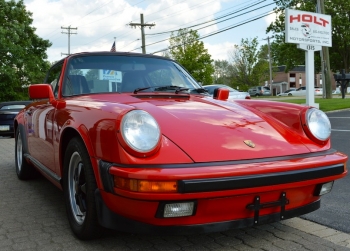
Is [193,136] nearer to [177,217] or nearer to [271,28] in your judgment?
[177,217]

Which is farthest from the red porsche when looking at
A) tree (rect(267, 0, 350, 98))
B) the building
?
the building

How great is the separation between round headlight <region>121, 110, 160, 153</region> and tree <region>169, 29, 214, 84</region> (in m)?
38.0

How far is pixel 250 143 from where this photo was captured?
261 centimetres

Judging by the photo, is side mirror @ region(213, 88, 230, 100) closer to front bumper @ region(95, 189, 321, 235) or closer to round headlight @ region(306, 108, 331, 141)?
round headlight @ region(306, 108, 331, 141)

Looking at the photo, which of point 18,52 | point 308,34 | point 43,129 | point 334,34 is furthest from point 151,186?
point 334,34

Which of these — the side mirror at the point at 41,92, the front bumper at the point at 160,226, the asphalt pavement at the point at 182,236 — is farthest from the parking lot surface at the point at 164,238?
the side mirror at the point at 41,92

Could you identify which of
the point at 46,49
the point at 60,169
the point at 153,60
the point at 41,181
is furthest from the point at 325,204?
the point at 46,49

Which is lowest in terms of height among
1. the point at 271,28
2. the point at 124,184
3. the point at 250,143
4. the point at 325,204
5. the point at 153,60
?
the point at 325,204

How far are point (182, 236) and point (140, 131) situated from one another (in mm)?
1020

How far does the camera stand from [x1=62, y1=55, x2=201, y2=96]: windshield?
11.9 ft

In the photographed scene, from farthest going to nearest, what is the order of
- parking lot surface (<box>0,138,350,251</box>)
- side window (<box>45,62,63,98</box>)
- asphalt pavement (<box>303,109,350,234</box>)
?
side window (<box>45,62,63,98</box>)
asphalt pavement (<box>303,109,350,234</box>)
parking lot surface (<box>0,138,350,251</box>)

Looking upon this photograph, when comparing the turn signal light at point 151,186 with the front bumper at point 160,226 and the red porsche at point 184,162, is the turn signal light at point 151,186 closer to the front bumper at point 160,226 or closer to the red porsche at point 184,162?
the red porsche at point 184,162

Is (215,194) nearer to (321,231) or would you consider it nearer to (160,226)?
(160,226)

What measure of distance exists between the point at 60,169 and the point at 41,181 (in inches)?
81.6
